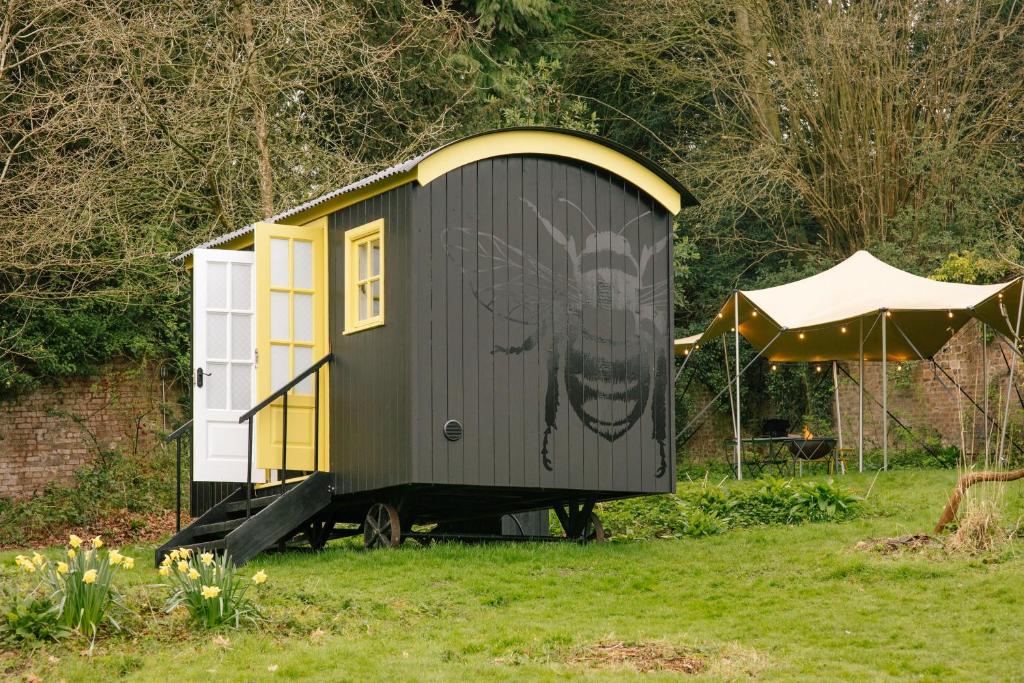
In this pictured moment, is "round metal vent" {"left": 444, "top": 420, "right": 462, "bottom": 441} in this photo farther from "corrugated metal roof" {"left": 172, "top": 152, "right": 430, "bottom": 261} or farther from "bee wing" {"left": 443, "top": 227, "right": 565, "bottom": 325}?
"corrugated metal roof" {"left": 172, "top": 152, "right": 430, "bottom": 261}

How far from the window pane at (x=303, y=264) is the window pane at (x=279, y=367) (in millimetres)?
579

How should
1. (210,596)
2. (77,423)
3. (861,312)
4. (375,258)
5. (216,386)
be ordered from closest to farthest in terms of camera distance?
(210,596), (375,258), (216,386), (861,312), (77,423)

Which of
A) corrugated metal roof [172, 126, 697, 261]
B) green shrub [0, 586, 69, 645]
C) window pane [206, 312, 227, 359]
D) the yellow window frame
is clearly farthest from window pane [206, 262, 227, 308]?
green shrub [0, 586, 69, 645]

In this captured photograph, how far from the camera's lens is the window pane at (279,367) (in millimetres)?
11891

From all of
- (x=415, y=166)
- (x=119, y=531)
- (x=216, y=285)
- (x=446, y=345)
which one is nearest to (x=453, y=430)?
(x=446, y=345)

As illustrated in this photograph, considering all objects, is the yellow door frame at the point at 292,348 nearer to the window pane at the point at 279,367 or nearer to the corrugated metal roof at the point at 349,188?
the window pane at the point at 279,367

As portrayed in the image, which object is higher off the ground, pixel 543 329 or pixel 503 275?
pixel 503 275

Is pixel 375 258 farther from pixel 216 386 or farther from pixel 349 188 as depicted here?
pixel 216 386

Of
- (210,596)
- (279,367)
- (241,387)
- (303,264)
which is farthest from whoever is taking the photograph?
(241,387)

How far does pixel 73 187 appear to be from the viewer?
641 inches

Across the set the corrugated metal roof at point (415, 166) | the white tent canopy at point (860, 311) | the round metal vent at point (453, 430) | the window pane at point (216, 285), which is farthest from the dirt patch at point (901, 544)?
the white tent canopy at point (860, 311)

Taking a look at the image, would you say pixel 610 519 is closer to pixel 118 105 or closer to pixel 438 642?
pixel 438 642

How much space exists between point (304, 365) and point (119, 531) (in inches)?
279

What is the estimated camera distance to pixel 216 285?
12508 millimetres
